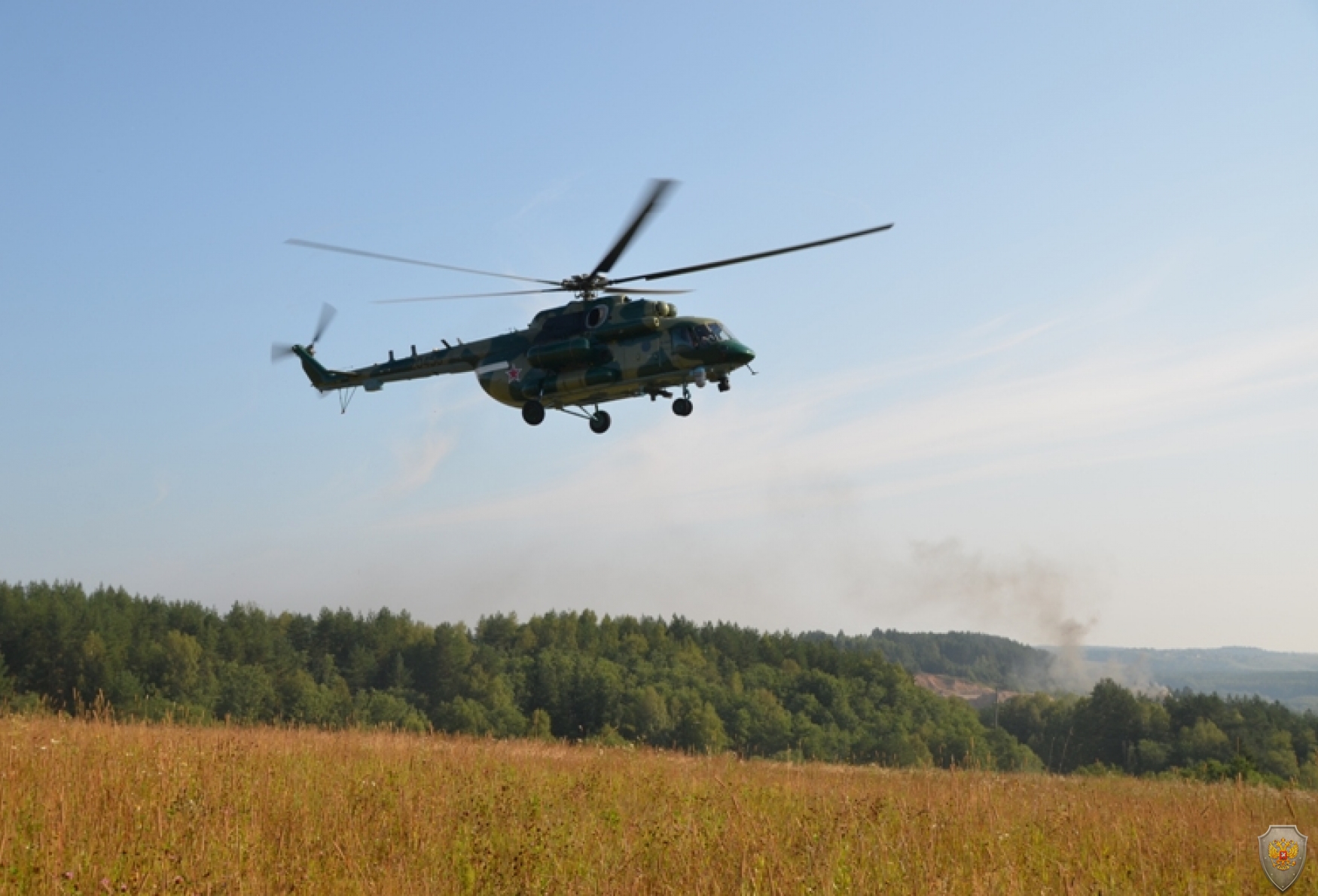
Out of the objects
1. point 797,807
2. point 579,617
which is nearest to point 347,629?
point 579,617

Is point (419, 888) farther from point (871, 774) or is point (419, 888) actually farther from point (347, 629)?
point (347, 629)

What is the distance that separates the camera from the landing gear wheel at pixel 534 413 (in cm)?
2145

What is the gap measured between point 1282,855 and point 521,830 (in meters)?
6.63

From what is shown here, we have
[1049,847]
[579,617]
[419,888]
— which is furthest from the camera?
[579,617]

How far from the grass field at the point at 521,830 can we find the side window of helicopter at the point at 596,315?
9611 millimetres

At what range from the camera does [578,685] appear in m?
94.0

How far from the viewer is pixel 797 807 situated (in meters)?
11.3

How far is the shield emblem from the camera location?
8938 mm

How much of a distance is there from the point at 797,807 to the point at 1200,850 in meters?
3.75

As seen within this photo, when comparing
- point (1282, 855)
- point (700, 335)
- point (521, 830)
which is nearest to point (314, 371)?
point (700, 335)

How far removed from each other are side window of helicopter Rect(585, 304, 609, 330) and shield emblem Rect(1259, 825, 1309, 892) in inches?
547

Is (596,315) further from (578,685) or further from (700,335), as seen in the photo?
(578,685)

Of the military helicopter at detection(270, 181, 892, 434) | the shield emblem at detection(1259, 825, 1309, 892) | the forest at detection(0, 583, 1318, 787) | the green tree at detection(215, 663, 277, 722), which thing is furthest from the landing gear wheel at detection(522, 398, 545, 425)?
the green tree at detection(215, 663, 277, 722)

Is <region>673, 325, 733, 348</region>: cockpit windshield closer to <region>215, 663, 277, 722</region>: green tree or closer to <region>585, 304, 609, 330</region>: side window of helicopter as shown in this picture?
<region>585, 304, 609, 330</region>: side window of helicopter
